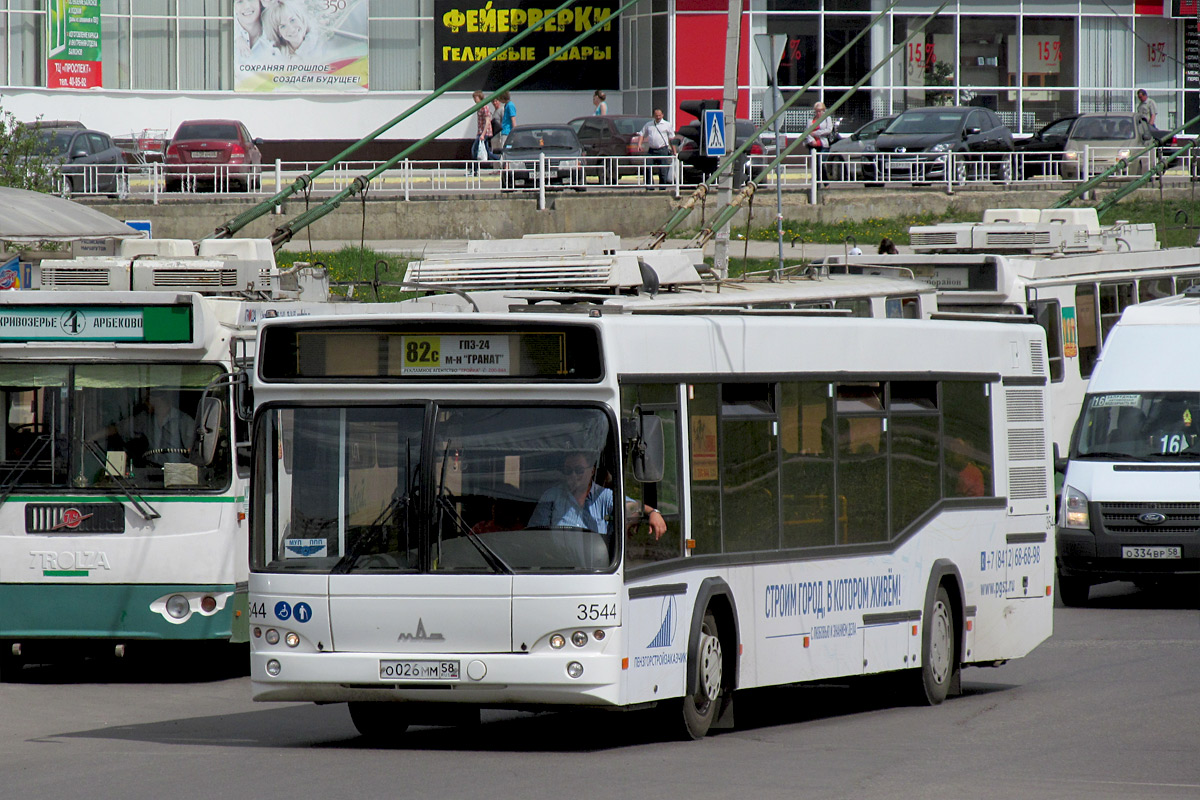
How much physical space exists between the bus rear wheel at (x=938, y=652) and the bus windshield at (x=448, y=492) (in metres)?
3.39

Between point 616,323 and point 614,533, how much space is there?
98 centimetres

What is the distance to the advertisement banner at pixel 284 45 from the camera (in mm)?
50875

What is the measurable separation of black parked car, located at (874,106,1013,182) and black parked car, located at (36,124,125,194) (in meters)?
13.6

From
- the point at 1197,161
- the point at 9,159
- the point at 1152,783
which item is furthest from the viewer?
the point at 1197,161

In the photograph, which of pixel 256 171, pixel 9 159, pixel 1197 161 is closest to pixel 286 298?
pixel 9 159

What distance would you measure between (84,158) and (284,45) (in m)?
15.5

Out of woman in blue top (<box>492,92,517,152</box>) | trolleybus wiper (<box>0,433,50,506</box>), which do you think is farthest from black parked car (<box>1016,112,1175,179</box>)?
trolleybus wiper (<box>0,433,50,506</box>)

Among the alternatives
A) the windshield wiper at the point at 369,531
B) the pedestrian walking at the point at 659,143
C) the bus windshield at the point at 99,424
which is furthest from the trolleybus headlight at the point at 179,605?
the pedestrian walking at the point at 659,143

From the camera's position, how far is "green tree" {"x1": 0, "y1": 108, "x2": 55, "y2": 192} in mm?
28734

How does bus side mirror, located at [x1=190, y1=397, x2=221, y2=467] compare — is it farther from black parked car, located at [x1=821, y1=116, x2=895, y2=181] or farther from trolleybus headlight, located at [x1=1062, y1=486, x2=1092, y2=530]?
black parked car, located at [x1=821, y1=116, x2=895, y2=181]

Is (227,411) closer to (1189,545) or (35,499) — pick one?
(35,499)

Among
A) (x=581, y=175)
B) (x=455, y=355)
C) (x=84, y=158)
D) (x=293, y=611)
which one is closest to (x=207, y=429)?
(x=293, y=611)

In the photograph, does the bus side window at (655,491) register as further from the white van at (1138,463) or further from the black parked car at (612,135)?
the black parked car at (612,135)

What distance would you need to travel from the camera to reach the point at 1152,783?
9047 mm
